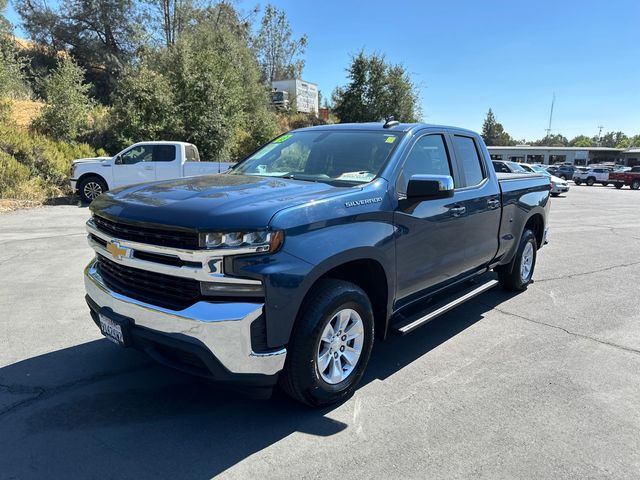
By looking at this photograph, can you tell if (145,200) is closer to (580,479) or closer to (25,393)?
(25,393)

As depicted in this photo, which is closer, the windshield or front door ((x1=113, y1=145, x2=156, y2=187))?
A: the windshield

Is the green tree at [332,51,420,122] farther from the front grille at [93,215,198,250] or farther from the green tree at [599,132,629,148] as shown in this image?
the green tree at [599,132,629,148]

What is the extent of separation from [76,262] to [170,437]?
5291 mm

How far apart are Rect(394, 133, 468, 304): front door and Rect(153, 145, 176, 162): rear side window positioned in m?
12.0

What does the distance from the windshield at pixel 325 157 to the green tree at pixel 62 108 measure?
16.8 metres

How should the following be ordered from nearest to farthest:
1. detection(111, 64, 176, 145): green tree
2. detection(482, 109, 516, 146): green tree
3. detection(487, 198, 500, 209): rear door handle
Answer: detection(487, 198, 500, 209): rear door handle
detection(111, 64, 176, 145): green tree
detection(482, 109, 516, 146): green tree

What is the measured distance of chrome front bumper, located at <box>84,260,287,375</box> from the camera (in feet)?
8.61

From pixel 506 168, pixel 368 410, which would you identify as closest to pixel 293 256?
pixel 368 410

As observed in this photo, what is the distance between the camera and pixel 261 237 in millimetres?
2680

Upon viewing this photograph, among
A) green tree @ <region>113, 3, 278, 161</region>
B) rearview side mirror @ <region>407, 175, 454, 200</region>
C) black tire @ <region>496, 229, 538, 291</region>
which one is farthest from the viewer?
green tree @ <region>113, 3, 278, 161</region>

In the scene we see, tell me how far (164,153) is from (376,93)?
86.2 ft

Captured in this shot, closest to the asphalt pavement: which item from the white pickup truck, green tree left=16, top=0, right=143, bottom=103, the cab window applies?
the white pickup truck

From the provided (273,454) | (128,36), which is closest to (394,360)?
(273,454)

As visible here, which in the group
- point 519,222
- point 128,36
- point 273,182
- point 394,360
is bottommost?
point 394,360
